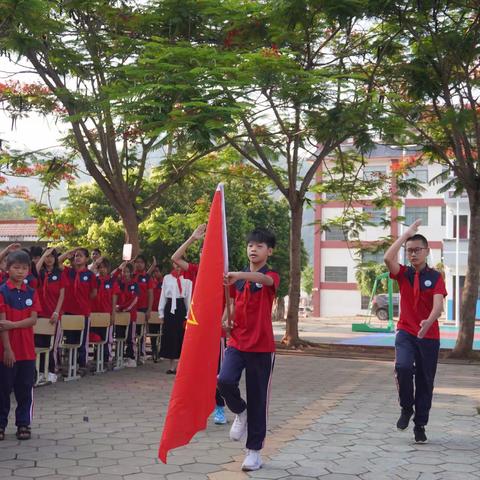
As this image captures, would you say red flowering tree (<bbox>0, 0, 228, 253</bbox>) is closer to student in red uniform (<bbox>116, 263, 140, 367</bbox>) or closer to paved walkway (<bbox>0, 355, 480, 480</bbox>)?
student in red uniform (<bbox>116, 263, 140, 367</bbox>)

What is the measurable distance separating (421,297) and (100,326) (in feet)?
19.7

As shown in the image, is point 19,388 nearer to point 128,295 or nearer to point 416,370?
point 416,370

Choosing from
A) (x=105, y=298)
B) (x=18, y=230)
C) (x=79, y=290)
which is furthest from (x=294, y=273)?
(x=18, y=230)

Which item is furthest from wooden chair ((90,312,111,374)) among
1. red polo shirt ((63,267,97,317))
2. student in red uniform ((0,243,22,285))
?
student in red uniform ((0,243,22,285))

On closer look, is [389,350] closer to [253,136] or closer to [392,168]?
[392,168]

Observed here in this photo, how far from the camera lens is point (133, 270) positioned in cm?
1326

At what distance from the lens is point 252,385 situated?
17.9 ft

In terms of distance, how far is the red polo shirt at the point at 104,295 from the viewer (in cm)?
1142

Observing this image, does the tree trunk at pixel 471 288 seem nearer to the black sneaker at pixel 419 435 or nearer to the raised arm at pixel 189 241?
the black sneaker at pixel 419 435

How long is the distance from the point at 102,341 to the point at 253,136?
6.35 metres

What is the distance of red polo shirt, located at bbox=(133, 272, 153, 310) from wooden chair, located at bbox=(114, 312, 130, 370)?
0.79m

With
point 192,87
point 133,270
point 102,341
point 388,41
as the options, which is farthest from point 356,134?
point 102,341

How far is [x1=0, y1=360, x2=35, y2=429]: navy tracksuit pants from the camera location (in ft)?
20.6

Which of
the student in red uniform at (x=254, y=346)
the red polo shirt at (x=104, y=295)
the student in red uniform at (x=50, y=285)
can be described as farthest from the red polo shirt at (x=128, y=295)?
the student in red uniform at (x=254, y=346)
